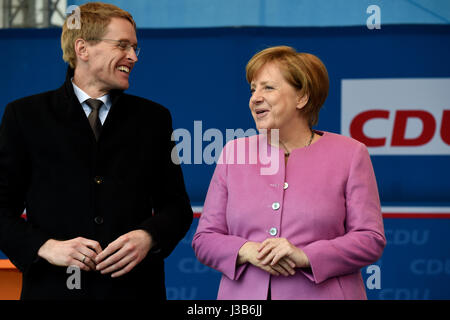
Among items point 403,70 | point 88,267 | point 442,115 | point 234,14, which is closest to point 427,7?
point 403,70

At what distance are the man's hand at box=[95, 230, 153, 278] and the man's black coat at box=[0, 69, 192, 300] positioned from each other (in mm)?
44

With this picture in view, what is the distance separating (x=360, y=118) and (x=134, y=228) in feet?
7.20

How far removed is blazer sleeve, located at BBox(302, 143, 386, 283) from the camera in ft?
5.87

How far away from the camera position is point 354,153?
6.24ft

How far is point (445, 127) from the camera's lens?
12.1 feet

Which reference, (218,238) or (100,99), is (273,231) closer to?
(218,238)

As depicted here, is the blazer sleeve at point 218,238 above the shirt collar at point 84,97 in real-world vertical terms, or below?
below

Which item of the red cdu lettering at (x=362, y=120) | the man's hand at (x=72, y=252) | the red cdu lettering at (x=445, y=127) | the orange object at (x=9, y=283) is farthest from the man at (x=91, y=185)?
the red cdu lettering at (x=445, y=127)

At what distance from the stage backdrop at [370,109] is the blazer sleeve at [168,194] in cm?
166

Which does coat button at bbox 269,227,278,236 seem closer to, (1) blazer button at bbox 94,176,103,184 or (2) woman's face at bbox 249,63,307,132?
(2) woman's face at bbox 249,63,307,132

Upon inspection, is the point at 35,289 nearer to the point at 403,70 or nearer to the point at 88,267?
the point at 88,267

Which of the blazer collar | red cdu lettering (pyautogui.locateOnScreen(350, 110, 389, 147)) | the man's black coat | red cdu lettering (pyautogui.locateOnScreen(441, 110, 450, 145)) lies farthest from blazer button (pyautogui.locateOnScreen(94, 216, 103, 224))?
red cdu lettering (pyautogui.locateOnScreen(441, 110, 450, 145))

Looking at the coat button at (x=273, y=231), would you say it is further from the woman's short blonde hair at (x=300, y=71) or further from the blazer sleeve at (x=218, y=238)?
the woman's short blonde hair at (x=300, y=71)

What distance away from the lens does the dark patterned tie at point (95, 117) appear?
1953 millimetres
